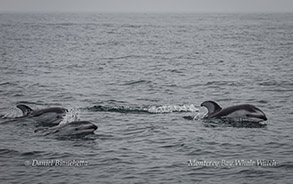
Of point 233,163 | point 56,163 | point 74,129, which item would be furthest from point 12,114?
point 233,163

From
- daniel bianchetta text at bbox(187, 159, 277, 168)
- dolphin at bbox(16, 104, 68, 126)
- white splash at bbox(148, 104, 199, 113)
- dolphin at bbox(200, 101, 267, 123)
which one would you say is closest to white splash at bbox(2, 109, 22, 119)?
dolphin at bbox(16, 104, 68, 126)

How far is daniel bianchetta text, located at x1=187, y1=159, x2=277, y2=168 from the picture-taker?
56.3 feet

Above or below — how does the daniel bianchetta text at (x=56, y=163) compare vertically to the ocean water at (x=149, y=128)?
below

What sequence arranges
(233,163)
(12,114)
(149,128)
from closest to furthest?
(233,163) < (149,128) < (12,114)

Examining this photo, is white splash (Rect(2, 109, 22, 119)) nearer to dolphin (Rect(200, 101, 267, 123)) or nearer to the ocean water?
the ocean water

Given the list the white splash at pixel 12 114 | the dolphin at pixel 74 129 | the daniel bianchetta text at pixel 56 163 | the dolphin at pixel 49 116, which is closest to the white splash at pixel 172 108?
the dolphin at pixel 49 116

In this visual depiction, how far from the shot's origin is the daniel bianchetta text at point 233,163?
17.2 metres

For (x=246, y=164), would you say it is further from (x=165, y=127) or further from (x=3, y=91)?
(x=3, y=91)

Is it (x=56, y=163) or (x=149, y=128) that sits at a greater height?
(x=149, y=128)

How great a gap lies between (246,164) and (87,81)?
22.7 m

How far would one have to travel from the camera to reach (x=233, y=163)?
1734 centimetres

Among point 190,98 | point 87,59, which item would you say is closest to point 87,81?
point 190,98

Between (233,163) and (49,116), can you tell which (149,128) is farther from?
(233,163)

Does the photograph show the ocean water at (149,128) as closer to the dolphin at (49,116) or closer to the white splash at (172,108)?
the white splash at (172,108)
